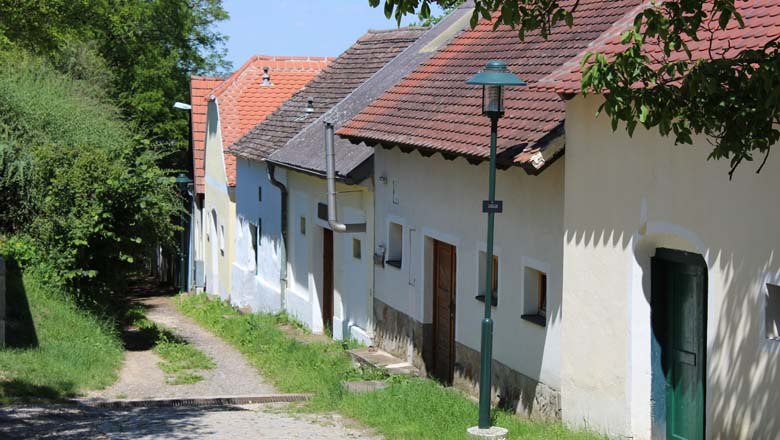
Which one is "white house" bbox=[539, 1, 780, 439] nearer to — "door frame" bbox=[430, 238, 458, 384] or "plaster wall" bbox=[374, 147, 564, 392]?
"plaster wall" bbox=[374, 147, 564, 392]

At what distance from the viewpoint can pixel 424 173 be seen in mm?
14664

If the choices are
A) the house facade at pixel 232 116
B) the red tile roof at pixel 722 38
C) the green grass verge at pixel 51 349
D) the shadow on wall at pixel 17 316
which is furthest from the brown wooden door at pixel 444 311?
the house facade at pixel 232 116

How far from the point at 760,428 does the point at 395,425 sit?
419 cm

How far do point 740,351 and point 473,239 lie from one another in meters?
5.45

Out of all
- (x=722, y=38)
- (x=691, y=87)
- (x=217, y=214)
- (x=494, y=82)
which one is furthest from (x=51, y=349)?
(x=217, y=214)

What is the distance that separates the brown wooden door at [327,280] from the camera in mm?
20188

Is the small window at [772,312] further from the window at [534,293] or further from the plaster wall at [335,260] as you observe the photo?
the plaster wall at [335,260]

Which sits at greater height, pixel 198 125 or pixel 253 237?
pixel 198 125

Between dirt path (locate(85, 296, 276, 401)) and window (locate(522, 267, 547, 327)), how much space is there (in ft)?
15.6

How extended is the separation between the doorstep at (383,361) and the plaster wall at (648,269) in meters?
4.64

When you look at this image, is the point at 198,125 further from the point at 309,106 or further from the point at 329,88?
the point at 309,106

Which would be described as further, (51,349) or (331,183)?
(331,183)

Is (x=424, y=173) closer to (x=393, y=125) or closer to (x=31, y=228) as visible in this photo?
(x=393, y=125)

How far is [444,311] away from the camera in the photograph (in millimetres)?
14516
